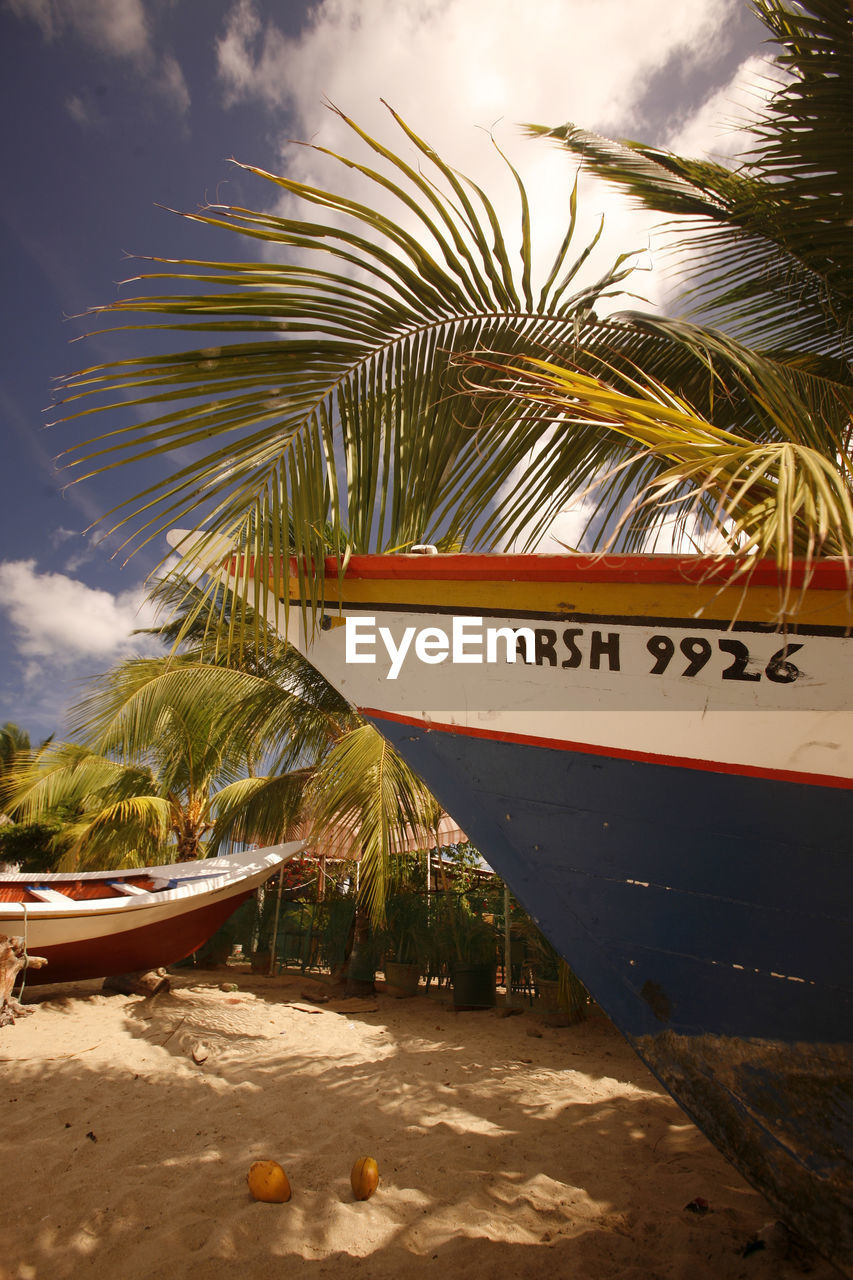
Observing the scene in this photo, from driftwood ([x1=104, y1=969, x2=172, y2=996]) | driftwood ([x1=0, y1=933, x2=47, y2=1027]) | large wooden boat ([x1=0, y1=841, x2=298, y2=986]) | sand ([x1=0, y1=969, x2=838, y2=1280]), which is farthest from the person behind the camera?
driftwood ([x1=104, y1=969, x2=172, y2=996])

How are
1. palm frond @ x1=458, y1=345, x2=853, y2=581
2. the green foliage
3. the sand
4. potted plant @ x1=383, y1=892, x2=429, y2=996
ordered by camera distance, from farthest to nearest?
the green foliage → potted plant @ x1=383, y1=892, x2=429, y2=996 → the sand → palm frond @ x1=458, y1=345, x2=853, y2=581

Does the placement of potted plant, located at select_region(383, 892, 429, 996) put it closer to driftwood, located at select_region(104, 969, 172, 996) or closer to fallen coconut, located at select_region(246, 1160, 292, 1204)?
driftwood, located at select_region(104, 969, 172, 996)

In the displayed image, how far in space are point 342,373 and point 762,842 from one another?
1.96 metres

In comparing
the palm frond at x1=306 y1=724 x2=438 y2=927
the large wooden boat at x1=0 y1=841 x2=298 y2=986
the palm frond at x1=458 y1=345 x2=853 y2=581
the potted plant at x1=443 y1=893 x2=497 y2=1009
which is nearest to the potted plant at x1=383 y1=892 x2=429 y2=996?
the potted plant at x1=443 y1=893 x2=497 y2=1009

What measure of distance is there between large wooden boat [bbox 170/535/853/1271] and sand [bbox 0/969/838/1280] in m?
0.83

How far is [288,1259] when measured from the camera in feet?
7.62

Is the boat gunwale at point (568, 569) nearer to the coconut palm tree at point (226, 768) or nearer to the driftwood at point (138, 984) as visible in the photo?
the coconut palm tree at point (226, 768)

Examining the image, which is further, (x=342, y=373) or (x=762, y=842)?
(x=342, y=373)

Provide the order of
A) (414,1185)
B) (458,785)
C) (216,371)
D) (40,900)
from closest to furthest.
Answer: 1. (216,371)
2. (458,785)
3. (414,1185)
4. (40,900)

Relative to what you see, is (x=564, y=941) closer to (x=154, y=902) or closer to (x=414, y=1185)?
(x=414, y=1185)

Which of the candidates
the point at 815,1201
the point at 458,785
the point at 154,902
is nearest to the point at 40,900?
the point at 154,902

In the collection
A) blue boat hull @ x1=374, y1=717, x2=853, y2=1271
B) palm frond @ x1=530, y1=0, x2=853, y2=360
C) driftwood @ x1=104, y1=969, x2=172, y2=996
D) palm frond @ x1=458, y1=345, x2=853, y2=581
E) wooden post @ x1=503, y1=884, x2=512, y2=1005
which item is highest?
palm frond @ x1=530, y1=0, x2=853, y2=360

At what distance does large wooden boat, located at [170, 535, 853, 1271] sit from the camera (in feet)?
5.92

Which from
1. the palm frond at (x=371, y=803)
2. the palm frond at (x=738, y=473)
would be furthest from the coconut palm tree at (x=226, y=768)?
the palm frond at (x=738, y=473)
